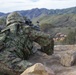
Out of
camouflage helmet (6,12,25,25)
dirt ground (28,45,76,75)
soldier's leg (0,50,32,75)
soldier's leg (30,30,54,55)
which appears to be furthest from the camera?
camouflage helmet (6,12,25,25)

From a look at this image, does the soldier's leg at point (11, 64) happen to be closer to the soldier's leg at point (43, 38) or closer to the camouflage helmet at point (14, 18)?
the soldier's leg at point (43, 38)

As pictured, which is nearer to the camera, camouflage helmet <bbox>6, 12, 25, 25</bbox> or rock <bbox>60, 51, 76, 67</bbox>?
rock <bbox>60, 51, 76, 67</bbox>

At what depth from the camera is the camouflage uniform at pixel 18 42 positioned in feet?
22.2

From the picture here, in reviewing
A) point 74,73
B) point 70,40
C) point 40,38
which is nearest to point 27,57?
point 40,38

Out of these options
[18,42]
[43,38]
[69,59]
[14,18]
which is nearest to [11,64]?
[18,42]

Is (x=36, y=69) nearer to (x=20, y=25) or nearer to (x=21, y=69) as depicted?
(x=21, y=69)

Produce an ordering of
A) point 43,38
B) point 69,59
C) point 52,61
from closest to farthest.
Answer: point 69,59
point 43,38
point 52,61

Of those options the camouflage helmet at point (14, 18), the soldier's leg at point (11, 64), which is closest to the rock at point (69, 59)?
the soldier's leg at point (11, 64)

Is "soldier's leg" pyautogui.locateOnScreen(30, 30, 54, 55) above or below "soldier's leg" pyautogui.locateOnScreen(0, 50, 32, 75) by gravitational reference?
above

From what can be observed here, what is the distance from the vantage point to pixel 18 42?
7.44 meters

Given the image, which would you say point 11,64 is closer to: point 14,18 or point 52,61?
point 52,61

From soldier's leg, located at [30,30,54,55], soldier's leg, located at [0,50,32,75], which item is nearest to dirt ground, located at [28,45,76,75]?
soldier's leg, located at [30,30,54,55]

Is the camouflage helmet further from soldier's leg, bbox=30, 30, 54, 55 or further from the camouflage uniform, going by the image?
soldier's leg, bbox=30, 30, 54, 55

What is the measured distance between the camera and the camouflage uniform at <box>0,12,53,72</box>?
6758 mm
